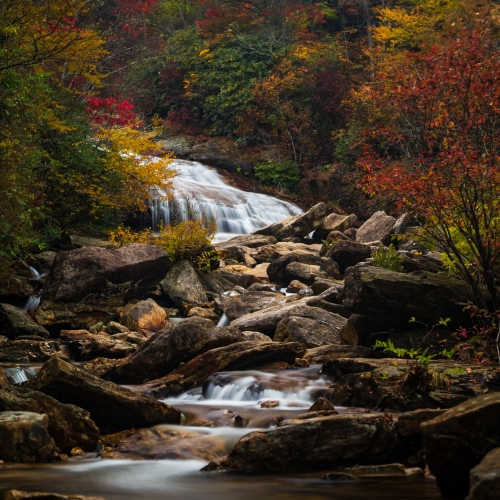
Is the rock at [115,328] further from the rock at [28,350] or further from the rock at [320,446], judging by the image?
the rock at [320,446]


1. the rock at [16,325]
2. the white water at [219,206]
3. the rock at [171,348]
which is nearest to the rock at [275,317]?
the rock at [171,348]

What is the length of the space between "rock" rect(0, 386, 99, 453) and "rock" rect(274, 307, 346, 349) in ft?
15.0

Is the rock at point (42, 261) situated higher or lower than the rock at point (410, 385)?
higher

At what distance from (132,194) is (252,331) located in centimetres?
982

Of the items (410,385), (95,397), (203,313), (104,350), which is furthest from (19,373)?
(410,385)

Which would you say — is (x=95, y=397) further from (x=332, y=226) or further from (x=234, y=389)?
(x=332, y=226)

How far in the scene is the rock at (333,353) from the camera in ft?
31.6

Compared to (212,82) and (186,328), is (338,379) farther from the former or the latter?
(212,82)

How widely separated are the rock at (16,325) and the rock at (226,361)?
3.72m

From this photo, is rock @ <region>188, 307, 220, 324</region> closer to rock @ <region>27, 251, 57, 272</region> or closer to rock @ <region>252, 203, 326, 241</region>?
rock @ <region>27, 251, 57, 272</region>

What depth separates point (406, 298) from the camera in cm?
931

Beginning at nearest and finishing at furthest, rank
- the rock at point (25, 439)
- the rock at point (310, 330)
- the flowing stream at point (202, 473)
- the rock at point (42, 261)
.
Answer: the flowing stream at point (202, 473) → the rock at point (25, 439) → the rock at point (310, 330) → the rock at point (42, 261)

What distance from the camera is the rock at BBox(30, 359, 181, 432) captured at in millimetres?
7223

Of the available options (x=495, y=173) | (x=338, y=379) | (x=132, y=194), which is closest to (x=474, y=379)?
(x=338, y=379)
